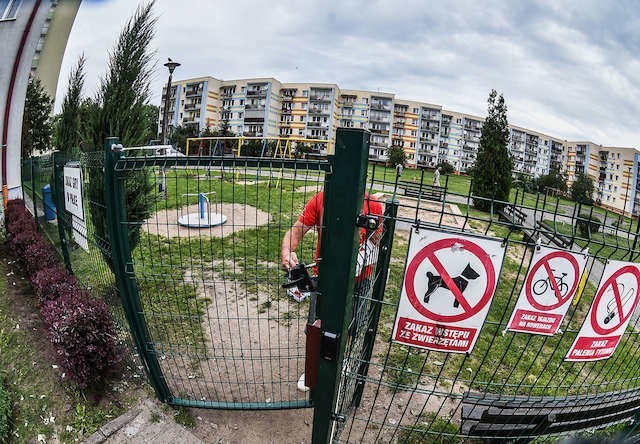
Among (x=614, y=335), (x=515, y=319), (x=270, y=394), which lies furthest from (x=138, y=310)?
(x=614, y=335)

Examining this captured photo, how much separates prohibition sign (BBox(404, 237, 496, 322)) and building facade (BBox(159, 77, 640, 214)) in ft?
229

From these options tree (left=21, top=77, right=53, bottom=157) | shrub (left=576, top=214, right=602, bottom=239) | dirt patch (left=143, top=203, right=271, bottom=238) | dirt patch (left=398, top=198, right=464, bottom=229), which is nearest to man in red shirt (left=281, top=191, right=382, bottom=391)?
dirt patch (left=398, top=198, right=464, bottom=229)

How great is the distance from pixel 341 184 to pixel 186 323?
327cm

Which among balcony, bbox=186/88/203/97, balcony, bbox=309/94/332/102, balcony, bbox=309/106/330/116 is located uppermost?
balcony, bbox=309/94/332/102

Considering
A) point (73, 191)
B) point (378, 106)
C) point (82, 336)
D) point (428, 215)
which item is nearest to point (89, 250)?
point (73, 191)

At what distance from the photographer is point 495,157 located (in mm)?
17656

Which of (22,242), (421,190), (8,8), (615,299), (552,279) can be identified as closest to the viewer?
(421,190)

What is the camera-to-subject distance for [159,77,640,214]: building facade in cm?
7375

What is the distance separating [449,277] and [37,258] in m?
5.22

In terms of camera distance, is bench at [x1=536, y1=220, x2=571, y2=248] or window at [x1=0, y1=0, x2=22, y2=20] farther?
window at [x1=0, y1=0, x2=22, y2=20]

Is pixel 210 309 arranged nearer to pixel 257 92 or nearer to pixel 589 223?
pixel 589 223

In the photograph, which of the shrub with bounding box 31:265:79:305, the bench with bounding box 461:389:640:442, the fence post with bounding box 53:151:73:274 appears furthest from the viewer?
the fence post with bounding box 53:151:73:274

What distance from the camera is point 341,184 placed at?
1600 mm

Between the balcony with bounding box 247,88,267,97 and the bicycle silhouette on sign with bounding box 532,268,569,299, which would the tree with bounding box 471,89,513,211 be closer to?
the bicycle silhouette on sign with bounding box 532,268,569,299
